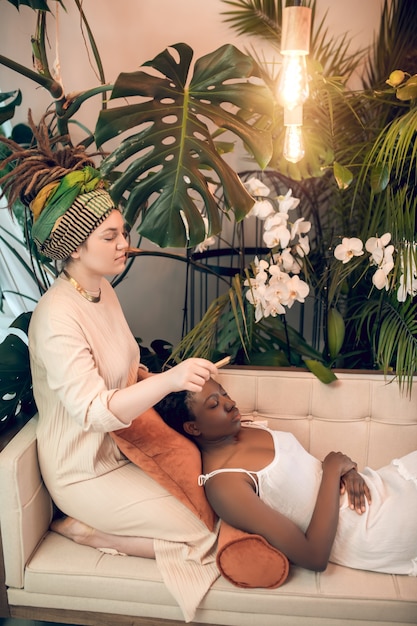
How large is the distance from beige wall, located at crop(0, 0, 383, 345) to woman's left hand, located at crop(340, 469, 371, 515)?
62.6 inches

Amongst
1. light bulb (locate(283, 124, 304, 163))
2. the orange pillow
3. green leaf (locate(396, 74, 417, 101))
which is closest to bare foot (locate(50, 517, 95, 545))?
the orange pillow

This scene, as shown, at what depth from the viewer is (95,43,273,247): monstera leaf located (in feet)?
5.42

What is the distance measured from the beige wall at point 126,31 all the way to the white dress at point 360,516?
5.17ft

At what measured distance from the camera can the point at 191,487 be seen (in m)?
1.75

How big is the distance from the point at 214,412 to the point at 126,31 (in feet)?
5.06

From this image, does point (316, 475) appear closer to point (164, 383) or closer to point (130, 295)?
point (164, 383)

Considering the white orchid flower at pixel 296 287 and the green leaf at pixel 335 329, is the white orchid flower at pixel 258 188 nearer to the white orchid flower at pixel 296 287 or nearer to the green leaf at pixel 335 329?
the white orchid flower at pixel 296 287

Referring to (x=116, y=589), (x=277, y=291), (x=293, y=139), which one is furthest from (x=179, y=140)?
(x=116, y=589)

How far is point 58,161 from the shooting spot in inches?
70.4

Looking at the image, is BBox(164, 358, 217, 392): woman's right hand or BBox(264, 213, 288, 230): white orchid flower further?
BBox(264, 213, 288, 230): white orchid flower

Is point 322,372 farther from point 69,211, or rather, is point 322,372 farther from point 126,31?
point 126,31

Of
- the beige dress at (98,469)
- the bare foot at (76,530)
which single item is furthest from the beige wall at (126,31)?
the bare foot at (76,530)

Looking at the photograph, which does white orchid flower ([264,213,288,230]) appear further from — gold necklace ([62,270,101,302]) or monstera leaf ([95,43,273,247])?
gold necklace ([62,270,101,302])

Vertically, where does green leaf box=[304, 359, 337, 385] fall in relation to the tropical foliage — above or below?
below
